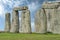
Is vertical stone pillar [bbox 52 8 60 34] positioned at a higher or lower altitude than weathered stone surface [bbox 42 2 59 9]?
lower

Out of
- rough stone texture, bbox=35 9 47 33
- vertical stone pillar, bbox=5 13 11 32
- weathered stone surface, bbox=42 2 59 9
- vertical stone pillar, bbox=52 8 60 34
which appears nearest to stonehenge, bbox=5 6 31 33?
rough stone texture, bbox=35 9 47 33

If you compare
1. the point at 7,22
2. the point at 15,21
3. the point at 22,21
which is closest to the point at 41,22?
the point at 22,21

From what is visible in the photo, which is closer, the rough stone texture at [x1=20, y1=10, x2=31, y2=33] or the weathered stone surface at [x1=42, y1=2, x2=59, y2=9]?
the rough stone texture at [x1=20, y1=10, x2=31, y2=33]

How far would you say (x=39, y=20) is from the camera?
4812 cm

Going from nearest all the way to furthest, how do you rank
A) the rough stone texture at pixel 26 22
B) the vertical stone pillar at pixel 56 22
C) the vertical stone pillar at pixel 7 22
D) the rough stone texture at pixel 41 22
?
the rough stone texture at pixel 41 22 < the rough stone texture at pixel 26 22 < the vertical stone pillar at pixel 56 22 < the vertical stone pillar at pixel 7 22

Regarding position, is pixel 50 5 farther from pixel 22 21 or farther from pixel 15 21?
pixel 15 21

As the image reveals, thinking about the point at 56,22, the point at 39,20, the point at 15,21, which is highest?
the point at 39,20

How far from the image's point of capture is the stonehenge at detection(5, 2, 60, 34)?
47812mm

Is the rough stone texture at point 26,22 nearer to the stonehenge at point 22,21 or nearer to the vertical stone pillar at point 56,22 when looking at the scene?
the stonehenge at point 22,21

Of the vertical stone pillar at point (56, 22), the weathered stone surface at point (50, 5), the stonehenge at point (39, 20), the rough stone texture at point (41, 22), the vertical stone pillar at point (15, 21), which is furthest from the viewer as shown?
the vertical stone pillar at point (56, 22)

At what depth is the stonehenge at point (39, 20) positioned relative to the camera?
4781 cm

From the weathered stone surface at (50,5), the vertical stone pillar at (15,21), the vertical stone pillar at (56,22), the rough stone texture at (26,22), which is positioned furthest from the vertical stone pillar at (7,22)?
the vertical stone pillar at (56,22)

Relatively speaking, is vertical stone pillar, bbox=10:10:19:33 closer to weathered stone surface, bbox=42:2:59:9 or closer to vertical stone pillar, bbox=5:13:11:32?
vertical stone pillar, bbox=5:13:11:32

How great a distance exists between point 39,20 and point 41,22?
0.58 meters
